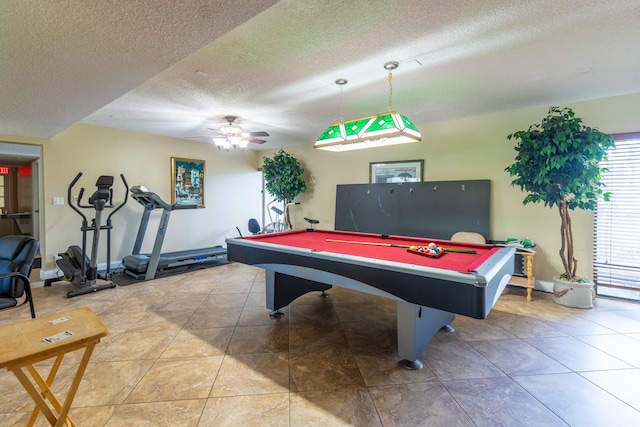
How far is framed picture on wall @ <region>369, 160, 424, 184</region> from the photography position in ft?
16.0

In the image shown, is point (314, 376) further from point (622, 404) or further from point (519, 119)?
point (519, 119)

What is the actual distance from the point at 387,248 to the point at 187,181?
4.89 m

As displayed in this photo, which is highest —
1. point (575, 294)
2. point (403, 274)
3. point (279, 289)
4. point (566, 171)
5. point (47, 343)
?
point (566, 171)

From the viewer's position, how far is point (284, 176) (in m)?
5.96

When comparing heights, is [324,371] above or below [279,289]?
below

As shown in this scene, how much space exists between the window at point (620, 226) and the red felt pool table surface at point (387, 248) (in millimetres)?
2254

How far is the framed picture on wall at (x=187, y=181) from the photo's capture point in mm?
5844

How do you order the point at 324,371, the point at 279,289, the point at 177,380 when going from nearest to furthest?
the point at 177,380
the point at 324,371
the point at 279,289

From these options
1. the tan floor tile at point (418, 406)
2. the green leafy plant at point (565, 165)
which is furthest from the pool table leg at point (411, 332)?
the green leafy plant at point (565, 165)

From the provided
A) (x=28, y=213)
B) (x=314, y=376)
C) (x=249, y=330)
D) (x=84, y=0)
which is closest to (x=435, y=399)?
(x=314, y=376)

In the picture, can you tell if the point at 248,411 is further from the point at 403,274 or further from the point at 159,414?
the point at 403,274

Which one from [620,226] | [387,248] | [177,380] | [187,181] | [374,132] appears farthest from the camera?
[187,181]

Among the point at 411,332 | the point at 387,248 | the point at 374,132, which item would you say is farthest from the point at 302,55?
the point at 411,332

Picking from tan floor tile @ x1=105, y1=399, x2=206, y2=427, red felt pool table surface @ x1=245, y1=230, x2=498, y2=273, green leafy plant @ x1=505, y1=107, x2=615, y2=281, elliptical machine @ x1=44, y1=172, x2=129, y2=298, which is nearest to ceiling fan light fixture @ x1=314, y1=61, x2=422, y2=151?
red felt pool table surface @ x1=245, y1=230, x2=498, y2=273
